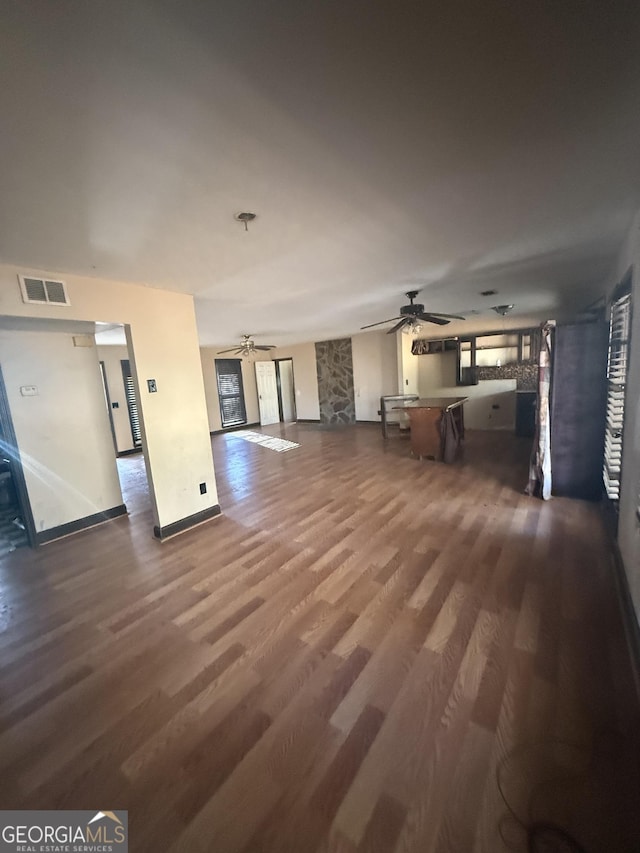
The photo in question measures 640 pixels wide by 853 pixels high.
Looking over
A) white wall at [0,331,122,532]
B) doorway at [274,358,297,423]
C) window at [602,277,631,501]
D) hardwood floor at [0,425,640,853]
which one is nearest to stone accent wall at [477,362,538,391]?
window at [602,277,631,501]

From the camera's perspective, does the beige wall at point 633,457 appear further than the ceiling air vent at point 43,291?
No

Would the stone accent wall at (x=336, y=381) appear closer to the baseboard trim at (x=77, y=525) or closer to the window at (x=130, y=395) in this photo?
the window at (x=130, y=395)

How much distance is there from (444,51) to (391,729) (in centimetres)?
247

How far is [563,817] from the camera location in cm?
107

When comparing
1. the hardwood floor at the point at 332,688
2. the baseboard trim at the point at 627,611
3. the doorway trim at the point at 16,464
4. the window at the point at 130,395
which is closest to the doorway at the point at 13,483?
the doorway trim at the point at 16,464

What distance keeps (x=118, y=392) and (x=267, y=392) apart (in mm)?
4364

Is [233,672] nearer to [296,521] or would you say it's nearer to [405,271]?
[296,521]

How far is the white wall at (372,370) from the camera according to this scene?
807 centimetres

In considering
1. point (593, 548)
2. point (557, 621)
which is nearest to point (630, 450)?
point (593, 548)

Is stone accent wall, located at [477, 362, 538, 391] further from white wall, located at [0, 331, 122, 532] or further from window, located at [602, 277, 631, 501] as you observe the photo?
white wall, located at [0, 331, 122, 532]

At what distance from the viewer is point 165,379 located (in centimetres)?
323
